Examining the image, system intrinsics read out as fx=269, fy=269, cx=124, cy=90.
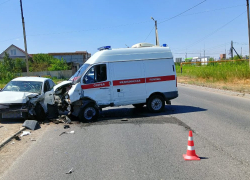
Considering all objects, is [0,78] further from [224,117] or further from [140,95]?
[224,117]

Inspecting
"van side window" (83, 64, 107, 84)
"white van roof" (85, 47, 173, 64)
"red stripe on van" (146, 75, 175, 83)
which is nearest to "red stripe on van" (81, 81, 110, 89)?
"van side window" (83, 64, 107, 84)

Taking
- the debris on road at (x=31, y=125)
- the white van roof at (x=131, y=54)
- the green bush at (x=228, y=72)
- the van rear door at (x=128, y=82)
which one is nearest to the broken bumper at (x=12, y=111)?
the debris on road at (x=31, y=125)

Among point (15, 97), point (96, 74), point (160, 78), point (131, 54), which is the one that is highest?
A: point (131, 54)

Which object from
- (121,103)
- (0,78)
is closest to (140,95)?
(121,103)

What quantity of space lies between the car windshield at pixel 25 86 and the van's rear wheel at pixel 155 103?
176 inches

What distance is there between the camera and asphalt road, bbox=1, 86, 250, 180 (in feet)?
15.6

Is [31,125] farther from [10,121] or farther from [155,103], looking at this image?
[155,103]

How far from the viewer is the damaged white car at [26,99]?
31.0 ft

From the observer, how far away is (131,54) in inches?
413

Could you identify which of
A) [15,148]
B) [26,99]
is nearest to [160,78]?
[26,99]

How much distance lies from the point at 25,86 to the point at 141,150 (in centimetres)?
685

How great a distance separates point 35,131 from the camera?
870 centimetres

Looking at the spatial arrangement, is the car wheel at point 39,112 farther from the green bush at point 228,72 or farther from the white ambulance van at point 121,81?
the green bush at point 228,72

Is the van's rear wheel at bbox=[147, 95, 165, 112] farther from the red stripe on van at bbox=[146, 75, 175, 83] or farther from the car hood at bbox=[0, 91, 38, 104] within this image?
the car hood at bbox=[0, 91, 38, 104]
